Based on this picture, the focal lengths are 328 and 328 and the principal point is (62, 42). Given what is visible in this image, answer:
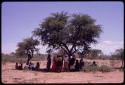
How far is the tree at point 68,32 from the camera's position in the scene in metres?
29.0

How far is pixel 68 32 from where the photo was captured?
28953 millimetres

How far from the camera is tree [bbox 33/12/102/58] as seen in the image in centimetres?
2905

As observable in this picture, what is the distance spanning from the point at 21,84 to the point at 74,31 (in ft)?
49.0

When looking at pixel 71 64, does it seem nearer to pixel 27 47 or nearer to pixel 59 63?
pixel 59 63

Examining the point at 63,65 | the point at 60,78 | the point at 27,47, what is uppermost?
the point at 27,47

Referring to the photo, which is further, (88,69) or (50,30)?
(50,30)

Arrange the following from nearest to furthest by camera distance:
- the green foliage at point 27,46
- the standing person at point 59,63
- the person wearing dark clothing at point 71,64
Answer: the standing person at point 59,63, the person wearing dark clothing at point 71,64, the green foliage at point 27,46

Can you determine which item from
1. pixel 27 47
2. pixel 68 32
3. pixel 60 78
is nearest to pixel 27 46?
pixel 27 47

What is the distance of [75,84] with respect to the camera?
1548 cm

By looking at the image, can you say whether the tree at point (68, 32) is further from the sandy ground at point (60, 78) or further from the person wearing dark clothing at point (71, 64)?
the sandy ground at point (60, 78)

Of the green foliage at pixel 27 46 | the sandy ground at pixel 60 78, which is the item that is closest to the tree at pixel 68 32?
the green foliage at pixel 27 46

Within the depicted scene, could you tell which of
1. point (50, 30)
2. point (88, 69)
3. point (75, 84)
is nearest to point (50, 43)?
point (50, 30)

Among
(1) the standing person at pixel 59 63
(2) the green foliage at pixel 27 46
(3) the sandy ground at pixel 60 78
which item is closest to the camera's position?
(3) the sandy ground at pixel 60 78

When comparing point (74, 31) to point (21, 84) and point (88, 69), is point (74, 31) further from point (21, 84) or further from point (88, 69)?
point (21, 84)
